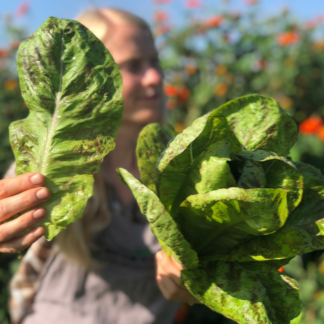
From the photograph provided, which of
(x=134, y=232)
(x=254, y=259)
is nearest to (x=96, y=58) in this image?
(x=254, y=259)

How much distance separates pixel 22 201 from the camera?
22.5 inches

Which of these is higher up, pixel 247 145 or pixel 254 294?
pixel 247 145

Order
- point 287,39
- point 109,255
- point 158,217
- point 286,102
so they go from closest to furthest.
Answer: point 158,217 < point 109,255 < point 287,39 < point 286,102

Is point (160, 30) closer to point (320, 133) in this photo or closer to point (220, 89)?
point (220, 89)

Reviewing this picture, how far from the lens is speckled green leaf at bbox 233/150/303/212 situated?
0.53 m

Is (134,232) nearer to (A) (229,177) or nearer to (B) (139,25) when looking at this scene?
(B) (139,25)

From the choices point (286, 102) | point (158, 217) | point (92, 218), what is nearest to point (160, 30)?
point (286, 102)

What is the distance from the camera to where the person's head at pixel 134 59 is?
1.20 metres

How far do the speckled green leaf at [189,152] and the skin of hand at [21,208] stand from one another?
187 mm

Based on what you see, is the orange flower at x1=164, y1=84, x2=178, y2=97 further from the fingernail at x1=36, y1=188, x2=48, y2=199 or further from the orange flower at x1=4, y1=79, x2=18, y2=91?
the fingernail at x1=36, y1=188, x2=48, y2=199

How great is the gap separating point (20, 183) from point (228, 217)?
0.33 meters

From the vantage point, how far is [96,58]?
0.52 meters

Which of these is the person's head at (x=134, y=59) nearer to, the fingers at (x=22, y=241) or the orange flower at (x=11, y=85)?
the fingers at (x=22, y=241)

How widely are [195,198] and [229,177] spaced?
6 centimetres
